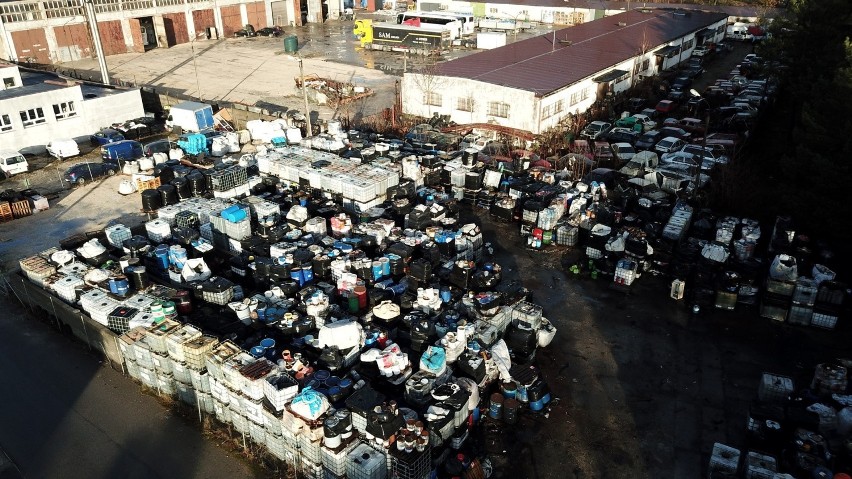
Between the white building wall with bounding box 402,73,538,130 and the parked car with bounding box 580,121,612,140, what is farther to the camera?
the parked car with bounding box 580,121,612,140

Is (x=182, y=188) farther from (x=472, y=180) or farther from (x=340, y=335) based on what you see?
(x=340, y=335)

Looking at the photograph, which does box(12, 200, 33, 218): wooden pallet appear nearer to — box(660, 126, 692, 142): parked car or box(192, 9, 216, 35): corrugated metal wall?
box(660, 126, 692, 142): parked car

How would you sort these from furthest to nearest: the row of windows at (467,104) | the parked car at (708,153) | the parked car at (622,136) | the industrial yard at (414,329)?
1. the row of windows at (467,104)
2. the parked car at (622,136)
3. the parked car at (708,153)
4. the industrial yard at (414,329)

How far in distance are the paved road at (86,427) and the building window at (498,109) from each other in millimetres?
20250

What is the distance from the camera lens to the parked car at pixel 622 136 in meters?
27.9

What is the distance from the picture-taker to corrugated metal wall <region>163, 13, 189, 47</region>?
5094cm

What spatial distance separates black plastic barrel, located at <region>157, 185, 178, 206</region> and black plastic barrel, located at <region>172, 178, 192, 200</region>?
14 centimetres

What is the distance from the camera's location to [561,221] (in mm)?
20438

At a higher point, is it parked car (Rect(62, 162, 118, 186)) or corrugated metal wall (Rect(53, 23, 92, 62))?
corrugated metal wall (Rect(53, 23, 92, 62))

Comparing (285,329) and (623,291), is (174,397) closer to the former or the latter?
(285,329)

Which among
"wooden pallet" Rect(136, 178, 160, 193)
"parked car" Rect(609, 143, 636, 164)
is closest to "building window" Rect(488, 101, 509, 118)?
"parked car" Rect(609, 143, 636, 164)

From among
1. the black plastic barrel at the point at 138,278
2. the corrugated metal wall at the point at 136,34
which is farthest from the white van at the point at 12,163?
the corrugated metal wall at the point at 136,34

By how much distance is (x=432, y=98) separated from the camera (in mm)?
30906

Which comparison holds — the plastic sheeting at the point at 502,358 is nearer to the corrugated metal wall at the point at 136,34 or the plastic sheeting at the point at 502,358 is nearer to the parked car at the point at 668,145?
the parked car at the point at 668,145
